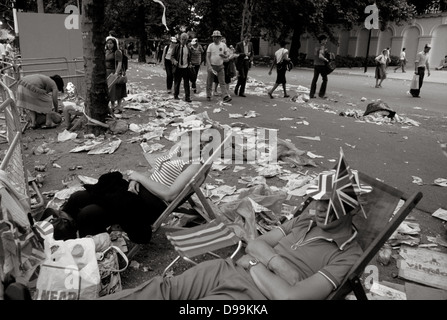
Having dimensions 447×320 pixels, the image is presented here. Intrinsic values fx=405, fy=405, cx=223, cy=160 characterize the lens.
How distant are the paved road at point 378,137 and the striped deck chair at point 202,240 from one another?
2612 mm

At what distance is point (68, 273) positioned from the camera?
8.30ft

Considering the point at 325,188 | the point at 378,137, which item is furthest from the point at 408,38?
the point at 325,188

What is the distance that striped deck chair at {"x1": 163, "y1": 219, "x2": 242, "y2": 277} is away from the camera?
2.98 meters

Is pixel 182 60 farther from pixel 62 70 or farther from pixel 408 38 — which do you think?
pixel 408 38

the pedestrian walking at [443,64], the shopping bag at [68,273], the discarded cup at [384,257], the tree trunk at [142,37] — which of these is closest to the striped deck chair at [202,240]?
the shopping bag at [68,273]

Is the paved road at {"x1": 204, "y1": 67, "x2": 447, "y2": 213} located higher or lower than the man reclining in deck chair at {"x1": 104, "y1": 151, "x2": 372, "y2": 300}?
lower

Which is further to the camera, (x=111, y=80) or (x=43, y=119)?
(x=111, y=80)

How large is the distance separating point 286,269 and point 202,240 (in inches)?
37.5

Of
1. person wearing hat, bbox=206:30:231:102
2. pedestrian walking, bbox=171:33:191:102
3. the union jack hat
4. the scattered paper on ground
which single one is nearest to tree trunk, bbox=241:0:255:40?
person wearing hat, bbox=206:30:231:102

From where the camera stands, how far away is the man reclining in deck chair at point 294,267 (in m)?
2.18

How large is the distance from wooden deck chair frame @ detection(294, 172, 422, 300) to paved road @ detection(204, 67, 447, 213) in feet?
7.25

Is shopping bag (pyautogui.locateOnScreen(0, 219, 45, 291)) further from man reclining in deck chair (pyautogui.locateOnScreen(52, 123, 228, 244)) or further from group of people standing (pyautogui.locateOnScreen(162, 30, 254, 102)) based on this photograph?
group of people standing (pyautogui.locateOnScreen(162, 30, 254, 102))

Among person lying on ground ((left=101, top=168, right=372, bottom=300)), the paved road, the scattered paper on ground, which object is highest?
person lying on ground ((left=101, top=168, right=372, bottom=300))

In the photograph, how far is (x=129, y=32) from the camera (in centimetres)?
4053
